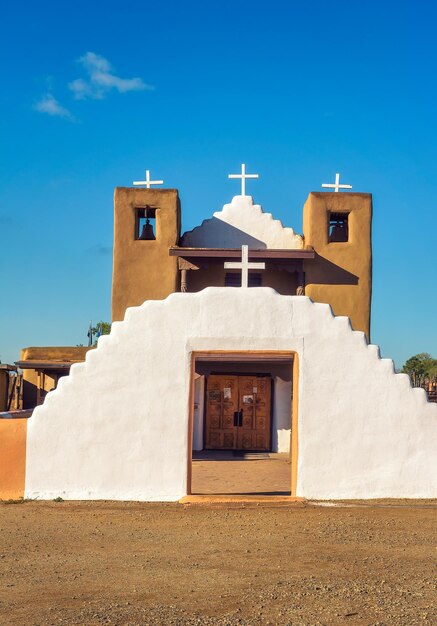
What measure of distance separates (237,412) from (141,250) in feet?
17.8

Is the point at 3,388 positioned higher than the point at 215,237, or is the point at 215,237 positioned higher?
the point at 215,237

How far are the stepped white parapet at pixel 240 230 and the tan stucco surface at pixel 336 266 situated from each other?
96 cm

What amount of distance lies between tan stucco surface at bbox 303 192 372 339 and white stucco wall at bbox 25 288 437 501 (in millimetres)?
8021

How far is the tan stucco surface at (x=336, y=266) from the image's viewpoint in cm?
1878

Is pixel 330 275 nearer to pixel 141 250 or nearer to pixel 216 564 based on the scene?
pixel 141 250

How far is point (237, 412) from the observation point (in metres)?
19.8

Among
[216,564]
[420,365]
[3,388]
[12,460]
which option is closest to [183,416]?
[12,460]

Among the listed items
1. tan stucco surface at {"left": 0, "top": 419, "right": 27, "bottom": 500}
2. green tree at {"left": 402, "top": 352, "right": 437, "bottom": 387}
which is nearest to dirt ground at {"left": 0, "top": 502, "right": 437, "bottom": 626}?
tan stucco surface at {"left": 0, "top": 419, "right": 27, "bottom": 500}

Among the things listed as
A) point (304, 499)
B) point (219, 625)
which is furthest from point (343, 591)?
point (304, 499)

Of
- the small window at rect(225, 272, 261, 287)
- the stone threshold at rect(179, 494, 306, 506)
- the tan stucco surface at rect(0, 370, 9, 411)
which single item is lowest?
the stone threshold at rect(179, 494, 306, 506)

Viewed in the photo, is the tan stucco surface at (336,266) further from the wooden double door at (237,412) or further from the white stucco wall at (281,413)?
the wooden double door at (237,412)

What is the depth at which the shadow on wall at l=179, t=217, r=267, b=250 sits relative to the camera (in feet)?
64.8

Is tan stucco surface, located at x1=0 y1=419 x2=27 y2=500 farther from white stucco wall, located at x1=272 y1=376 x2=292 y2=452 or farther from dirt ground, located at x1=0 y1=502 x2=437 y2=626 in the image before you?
white stucco wall, located at x1=272 y1=376 x2=292 y2=452

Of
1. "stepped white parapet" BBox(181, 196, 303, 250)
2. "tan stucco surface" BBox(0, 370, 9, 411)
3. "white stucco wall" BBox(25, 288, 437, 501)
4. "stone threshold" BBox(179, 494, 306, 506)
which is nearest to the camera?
"stone threshold" BBox(179, 494, 306, 506)
